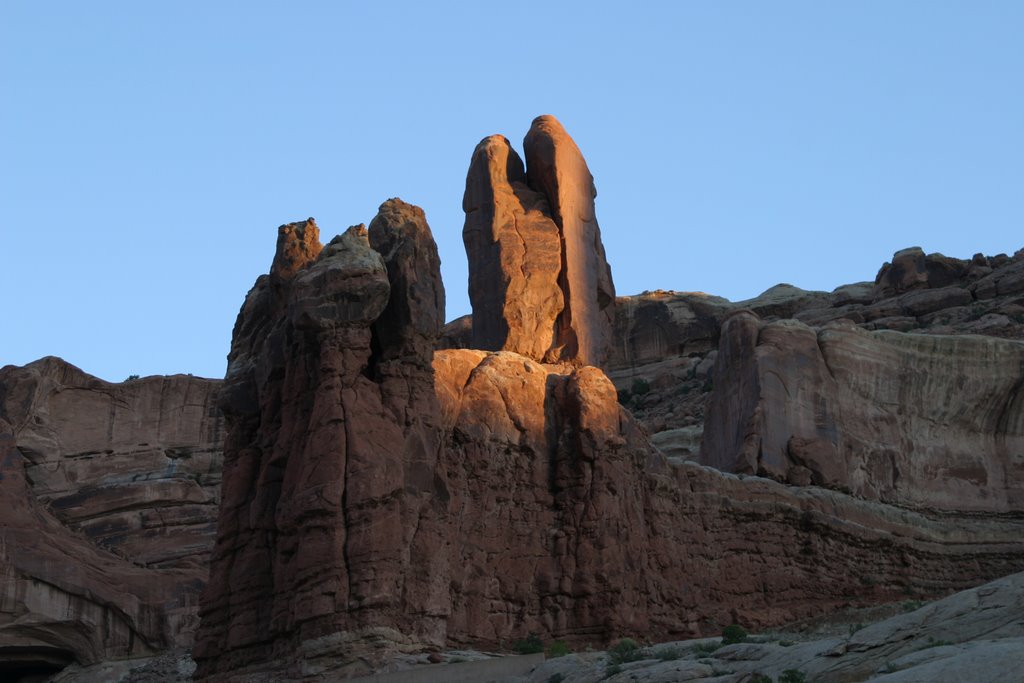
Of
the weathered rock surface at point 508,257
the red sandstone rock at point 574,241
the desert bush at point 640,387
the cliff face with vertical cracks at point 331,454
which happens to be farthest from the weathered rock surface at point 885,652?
the desert bush at point 640,387

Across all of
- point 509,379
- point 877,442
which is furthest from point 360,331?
point 877,442

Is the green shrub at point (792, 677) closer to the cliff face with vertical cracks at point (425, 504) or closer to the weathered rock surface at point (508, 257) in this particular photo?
the cliff face with vertical cracks at point (425, 504)

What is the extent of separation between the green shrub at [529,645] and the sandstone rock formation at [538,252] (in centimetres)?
761

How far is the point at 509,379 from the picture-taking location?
103 feet

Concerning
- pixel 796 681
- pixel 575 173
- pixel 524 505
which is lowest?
pixel 796 681

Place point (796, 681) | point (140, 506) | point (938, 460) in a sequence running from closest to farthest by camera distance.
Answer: point (796, 681) → point (938, 460) → point (140, 506)

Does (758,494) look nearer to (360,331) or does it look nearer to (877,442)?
(877,442)

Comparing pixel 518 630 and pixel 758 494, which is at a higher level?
pixel 758 494

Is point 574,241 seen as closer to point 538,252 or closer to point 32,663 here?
point 538,252

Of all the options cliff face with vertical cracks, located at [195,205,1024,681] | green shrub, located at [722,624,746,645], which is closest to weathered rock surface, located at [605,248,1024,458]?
cliff face with vertical cracks, located at [195,205,1024,681]

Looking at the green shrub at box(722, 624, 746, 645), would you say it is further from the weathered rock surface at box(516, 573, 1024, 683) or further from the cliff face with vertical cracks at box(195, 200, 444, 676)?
the cliff face with vertical cracks at box(195, 200, 444, 676)

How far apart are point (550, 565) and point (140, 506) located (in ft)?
81.6

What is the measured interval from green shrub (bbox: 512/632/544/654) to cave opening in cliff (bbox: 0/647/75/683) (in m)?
19.3

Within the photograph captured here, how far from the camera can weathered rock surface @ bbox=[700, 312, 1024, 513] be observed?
38719 millimetres
